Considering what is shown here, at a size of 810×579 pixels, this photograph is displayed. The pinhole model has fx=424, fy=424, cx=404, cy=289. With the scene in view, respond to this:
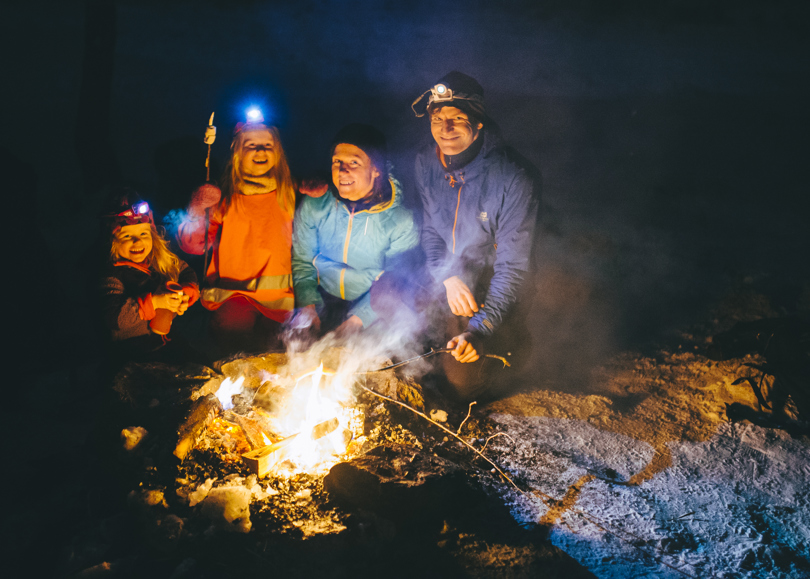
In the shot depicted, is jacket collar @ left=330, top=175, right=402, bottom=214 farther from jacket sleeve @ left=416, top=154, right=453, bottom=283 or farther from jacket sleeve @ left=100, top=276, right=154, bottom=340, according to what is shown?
jacket sleeve @ left=100, top=276, right=154, bottom=340

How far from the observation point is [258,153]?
11.4 ft

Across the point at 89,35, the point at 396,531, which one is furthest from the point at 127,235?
the point at 89,35

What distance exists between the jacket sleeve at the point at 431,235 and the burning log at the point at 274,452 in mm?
1816

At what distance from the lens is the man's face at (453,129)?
3500 millimetres

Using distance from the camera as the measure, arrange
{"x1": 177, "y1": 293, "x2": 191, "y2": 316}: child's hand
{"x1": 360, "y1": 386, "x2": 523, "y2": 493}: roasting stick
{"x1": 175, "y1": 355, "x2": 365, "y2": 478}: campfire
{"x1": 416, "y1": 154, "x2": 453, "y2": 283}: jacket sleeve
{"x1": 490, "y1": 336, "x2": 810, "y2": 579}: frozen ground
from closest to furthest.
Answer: {"x1": 490, "y1": 336, "x2": 810, "y2": 579}: frozen ground
{"x1": 175, "y1": 355, "x2": 365, "y2": 478}: campfire
{"x1": 360, "y1": 386, "x2": 523, "y2": 493}: roasting stick
{"x1": 177, "y1": 293, "x2": 191, "y2": 316}: child's hand
{"x1": 416, "y1": 154, "x2": 453, "y2": 283}: jacket sleeve

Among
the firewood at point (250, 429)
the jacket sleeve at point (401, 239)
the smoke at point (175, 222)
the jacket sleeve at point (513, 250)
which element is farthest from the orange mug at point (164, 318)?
the jacket sleeve at point (513, 250)

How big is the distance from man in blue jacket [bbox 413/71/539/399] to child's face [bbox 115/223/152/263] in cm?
238

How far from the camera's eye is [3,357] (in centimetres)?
410

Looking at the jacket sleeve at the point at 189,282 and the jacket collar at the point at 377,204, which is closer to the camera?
the jacket sleeve at the point at 189,282

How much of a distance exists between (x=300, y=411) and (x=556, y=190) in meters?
4.95

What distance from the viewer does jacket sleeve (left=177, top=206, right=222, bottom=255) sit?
363cm

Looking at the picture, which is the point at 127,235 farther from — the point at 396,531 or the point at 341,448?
the point at 396,531

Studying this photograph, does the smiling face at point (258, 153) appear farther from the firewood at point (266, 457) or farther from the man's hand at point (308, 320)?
the firewood at point (266, 457)

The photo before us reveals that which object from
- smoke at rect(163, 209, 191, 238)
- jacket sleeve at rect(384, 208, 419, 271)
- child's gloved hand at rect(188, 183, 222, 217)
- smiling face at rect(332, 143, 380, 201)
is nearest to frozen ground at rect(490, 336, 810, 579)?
jacket sleeve at rect(384, 208, 419, 271)
